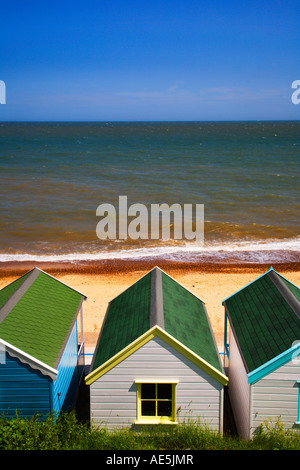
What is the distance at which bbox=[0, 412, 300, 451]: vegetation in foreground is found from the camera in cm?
933

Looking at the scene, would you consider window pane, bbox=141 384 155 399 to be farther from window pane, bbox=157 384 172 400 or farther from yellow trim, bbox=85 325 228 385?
yellow trim, bbox=85 325 228 385

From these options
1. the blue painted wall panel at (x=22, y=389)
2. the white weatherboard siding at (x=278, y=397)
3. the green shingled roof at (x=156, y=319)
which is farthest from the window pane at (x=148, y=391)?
the white weatherboard siding at (x=278, y=397)

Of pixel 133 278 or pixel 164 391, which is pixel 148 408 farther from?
pixel 133 278

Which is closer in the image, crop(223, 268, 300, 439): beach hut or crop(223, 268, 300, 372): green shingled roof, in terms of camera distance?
crop(223, 268, 300, 439): beach hut

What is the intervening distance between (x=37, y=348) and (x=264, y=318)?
566 centimetres

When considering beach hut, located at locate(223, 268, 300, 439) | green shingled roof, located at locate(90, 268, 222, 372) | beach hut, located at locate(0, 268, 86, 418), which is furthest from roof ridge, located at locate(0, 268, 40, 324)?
beach hut, located at locate(223, 268, 300, 439)

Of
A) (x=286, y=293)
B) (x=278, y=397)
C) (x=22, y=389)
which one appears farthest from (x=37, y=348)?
(x=286, y=293)

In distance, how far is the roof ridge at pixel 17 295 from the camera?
11500 mm

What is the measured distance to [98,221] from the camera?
39.0 metres

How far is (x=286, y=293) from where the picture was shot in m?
12.1

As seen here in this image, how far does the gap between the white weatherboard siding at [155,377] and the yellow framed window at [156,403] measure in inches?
5.1

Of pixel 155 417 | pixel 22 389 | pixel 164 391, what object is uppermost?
pixel 22 389

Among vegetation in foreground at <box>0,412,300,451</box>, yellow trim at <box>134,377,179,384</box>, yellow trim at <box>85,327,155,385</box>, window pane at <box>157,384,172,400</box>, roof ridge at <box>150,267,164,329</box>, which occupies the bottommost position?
vegetation in foreground at <box>0,412,300,451</box>
